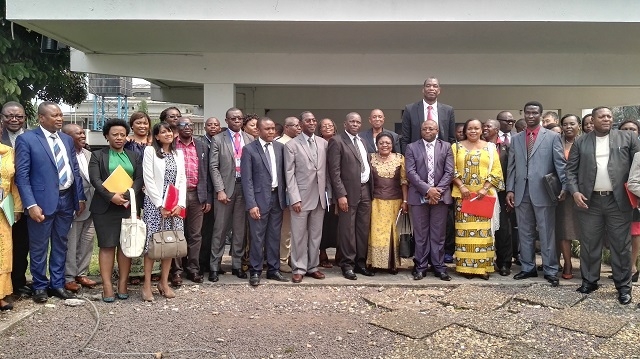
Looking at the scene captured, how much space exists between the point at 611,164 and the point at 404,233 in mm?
2201

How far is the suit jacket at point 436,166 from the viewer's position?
5.63 metres

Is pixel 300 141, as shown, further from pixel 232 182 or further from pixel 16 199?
pixel 16 199

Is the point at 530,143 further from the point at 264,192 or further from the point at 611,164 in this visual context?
the point at 264,192

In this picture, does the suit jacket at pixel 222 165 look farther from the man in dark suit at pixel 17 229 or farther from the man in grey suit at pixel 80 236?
the man in dark suit at pixel 17 229

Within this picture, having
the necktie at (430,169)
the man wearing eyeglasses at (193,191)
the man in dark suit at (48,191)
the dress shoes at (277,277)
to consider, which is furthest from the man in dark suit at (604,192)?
the man in dark suit at (48,191)

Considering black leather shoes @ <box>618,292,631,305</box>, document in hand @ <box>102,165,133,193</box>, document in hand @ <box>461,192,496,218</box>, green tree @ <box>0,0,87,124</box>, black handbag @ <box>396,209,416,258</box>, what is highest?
green tree @ <box>0,0,87,124</box>

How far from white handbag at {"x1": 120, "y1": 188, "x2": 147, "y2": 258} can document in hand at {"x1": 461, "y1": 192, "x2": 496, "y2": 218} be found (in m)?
3.33

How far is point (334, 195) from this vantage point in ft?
19.0

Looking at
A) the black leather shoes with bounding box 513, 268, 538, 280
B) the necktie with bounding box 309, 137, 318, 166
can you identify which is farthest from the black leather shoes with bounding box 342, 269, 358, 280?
the black leather shoes with bounding box 513, 268, 538, 280

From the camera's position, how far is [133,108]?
94.8 feet

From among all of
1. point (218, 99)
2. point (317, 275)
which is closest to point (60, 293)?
point (317, 275)

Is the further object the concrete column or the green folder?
the concrete column

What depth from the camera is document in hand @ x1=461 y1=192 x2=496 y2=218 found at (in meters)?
5.61

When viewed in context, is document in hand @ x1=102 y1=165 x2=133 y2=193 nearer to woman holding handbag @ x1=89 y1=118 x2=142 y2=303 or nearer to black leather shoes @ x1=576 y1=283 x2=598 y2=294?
woman holding handbag @ x1=89 y1=118 x2=142 y2=303
